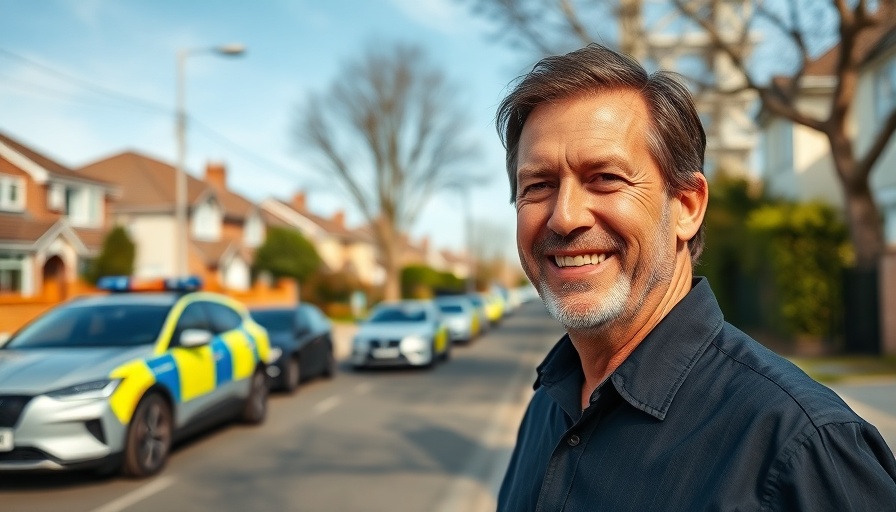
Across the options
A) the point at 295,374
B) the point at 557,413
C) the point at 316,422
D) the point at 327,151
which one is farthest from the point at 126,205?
the point at 557,413

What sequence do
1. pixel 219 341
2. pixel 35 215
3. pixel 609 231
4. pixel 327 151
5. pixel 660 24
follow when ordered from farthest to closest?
pixel 327 151 < pixel 35 215 < pixel 660 24 < pixel 219 341 < pixel 609 231

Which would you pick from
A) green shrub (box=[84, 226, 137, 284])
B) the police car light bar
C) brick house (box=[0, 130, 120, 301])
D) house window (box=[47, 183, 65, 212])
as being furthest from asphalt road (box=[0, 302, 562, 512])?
house window (box=[47, 183, 65, 212])

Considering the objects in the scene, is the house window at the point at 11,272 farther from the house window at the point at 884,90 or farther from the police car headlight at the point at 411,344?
the house window at the point at 884,90

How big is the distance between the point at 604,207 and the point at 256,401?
8.46 m

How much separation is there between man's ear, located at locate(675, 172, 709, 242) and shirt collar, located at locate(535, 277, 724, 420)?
14 cm

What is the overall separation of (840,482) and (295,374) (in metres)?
11.9

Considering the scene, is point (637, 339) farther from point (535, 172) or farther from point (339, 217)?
point (339, 217)

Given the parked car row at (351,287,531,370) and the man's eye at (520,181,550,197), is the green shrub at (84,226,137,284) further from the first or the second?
the man's eye at (520,181,550,197)

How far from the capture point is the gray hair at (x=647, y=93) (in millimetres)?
1622

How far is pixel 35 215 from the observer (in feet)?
85.9

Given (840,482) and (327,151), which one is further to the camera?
(327,151)

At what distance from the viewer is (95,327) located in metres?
7.42

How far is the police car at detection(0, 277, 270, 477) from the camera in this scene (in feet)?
19.4

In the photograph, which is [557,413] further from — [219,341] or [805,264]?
[805,264]
